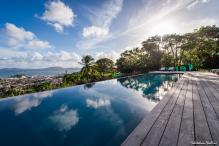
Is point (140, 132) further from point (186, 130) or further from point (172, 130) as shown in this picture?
point (186, 130)

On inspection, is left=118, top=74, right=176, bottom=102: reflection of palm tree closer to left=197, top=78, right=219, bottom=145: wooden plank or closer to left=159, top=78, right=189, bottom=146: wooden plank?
left=197, top=78, right=219, bottom=145: wooden plank

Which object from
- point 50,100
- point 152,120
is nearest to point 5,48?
point 50,100

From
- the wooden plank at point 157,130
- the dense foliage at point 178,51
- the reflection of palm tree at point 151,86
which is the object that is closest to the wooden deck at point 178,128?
the wooden plank at point 157,130

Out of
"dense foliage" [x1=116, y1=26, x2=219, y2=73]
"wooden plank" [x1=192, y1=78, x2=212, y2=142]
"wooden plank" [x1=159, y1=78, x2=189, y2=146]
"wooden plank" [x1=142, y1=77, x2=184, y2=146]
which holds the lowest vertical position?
"wooden plank" [x1=142, y1=77, x2=184, y2=146]

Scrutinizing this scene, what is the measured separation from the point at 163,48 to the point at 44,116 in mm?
25352

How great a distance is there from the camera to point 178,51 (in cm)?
2559

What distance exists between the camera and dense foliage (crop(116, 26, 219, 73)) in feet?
57.1

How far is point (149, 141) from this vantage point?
190 cm

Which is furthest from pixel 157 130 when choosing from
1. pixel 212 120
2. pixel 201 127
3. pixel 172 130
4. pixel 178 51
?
pixel 178 51

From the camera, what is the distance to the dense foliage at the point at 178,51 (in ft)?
57.1

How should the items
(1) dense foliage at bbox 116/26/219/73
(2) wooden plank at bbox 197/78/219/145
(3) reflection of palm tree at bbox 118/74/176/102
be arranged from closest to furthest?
1. (2) wooden plank at bbox 197/78/219/145
2. (3) reflection of palm tree at bbox 118/74/176/102
3. (1) dense foliage at bbox 116/26/219/73

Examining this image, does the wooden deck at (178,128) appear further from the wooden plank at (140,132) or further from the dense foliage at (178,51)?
the dense foliage at (178,51)

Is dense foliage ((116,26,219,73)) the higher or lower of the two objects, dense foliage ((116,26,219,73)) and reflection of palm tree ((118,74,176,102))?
the higher

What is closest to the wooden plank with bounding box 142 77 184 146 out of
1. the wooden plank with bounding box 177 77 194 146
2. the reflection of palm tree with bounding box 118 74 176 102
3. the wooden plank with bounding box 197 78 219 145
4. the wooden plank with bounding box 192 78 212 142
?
the wooden plank with bounding box 177 77 194 146
